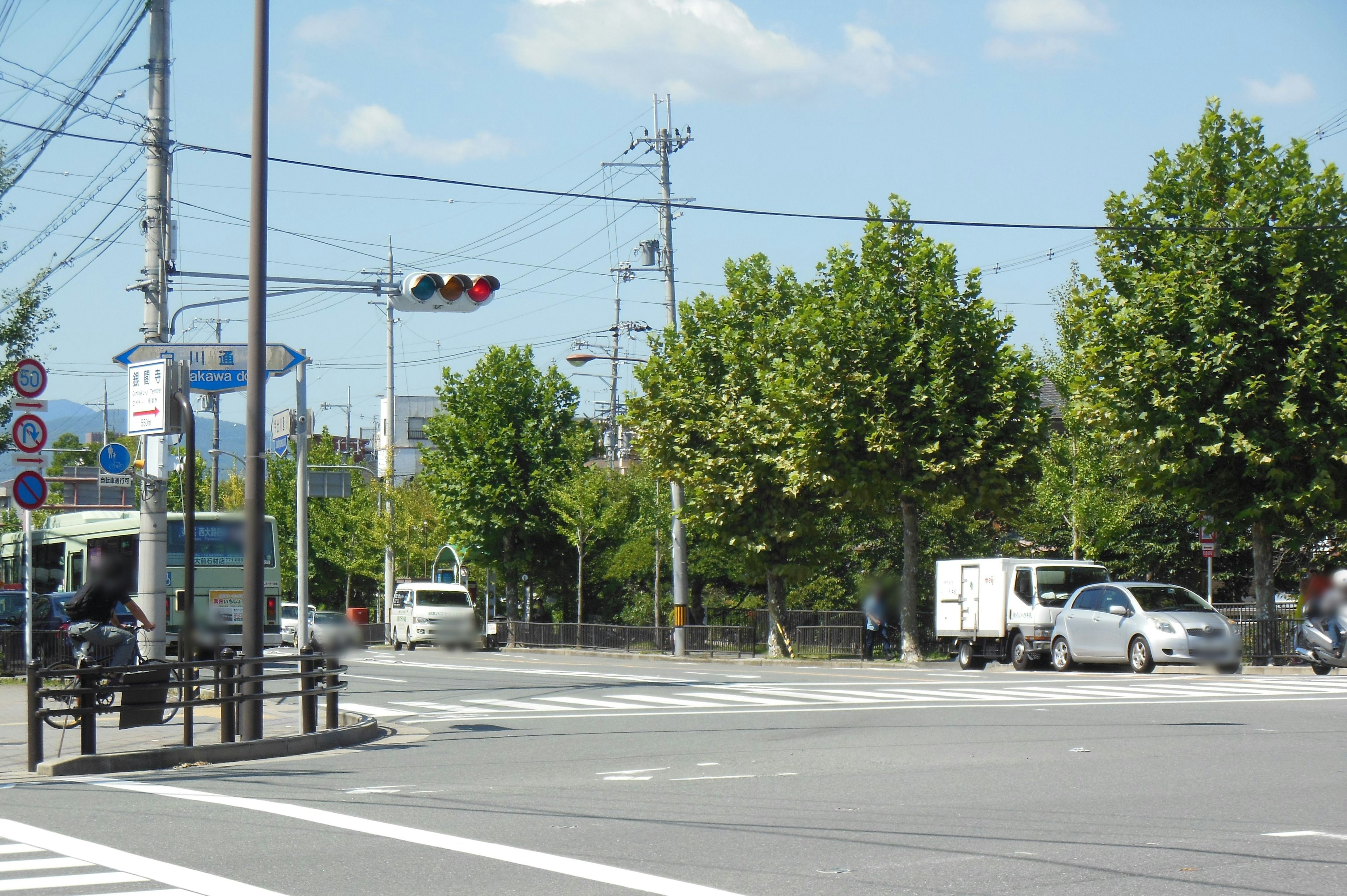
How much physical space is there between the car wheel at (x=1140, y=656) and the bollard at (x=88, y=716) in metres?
18.1

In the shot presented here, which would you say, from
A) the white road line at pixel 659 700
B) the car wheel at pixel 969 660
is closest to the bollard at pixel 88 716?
the white road line at pixel 659 700

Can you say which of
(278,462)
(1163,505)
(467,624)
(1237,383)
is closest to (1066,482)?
(1163,505)

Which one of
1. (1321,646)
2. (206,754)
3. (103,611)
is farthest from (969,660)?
(206,754)

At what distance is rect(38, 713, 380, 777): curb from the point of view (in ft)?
39.2

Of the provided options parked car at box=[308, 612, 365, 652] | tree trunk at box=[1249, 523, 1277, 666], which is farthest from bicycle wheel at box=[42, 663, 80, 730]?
tree trunk at box=[1249, 523, 1277, 666]

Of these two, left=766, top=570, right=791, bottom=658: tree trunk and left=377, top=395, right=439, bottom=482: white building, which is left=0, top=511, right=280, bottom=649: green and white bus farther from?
left=377, top=395, right=439, bottom=482: white building

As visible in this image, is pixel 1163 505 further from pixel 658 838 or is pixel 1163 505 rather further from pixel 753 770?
pixel 658 838

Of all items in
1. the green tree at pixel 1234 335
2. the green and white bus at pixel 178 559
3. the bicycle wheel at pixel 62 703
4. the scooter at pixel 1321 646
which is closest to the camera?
the bicycle wheel at pixel 62 703

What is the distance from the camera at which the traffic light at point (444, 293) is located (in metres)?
16.9

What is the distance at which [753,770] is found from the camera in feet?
38.7

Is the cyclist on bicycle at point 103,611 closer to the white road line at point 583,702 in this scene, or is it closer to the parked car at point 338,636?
the white road line at point 583,702

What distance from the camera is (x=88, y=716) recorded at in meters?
12.2

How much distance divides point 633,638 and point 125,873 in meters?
36.6

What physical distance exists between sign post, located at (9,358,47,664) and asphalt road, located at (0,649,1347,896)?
15.7 feet
